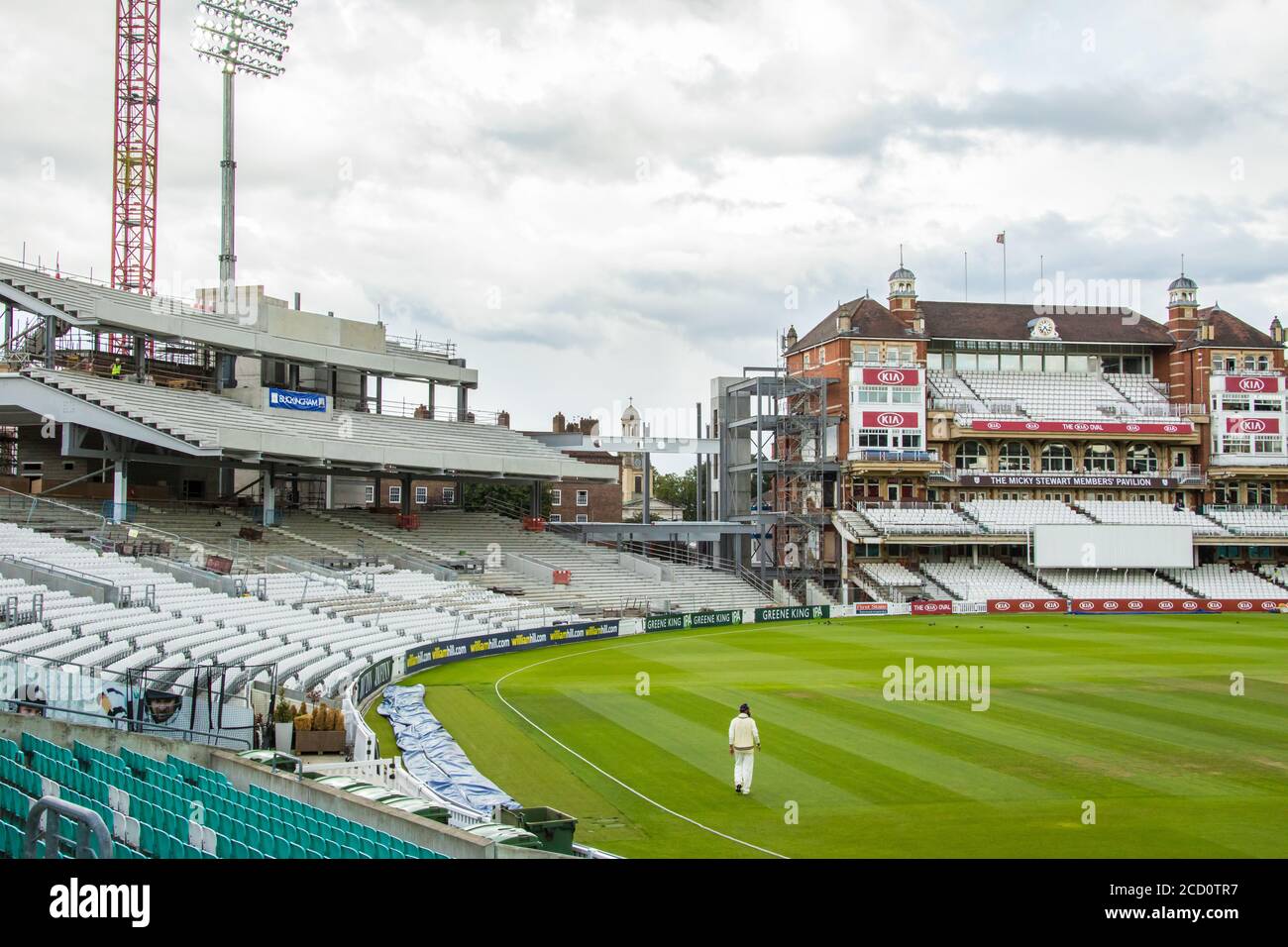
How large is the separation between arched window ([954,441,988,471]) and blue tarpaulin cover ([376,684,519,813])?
171ft

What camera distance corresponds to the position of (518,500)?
9938 centimetres

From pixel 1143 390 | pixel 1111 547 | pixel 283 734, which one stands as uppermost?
pixel 1143 390

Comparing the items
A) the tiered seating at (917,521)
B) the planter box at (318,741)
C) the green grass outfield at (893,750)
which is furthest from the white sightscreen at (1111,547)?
the planter box at (318,741)

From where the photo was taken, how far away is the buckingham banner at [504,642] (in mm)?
38156

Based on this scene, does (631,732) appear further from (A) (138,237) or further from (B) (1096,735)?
(A) (138,237)

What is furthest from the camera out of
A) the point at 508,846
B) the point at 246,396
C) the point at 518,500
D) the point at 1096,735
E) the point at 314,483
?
the point at 518,500

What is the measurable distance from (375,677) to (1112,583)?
53.2 m

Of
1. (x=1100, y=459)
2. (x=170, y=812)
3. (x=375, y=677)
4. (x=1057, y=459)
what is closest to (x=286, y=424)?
(x=375, y=677)

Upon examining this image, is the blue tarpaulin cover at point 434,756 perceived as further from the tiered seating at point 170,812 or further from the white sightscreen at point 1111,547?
the white sightscreen at point 1111,547

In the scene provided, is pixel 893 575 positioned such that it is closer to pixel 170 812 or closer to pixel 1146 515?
pixel 1146 515

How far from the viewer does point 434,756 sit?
2295 cm
